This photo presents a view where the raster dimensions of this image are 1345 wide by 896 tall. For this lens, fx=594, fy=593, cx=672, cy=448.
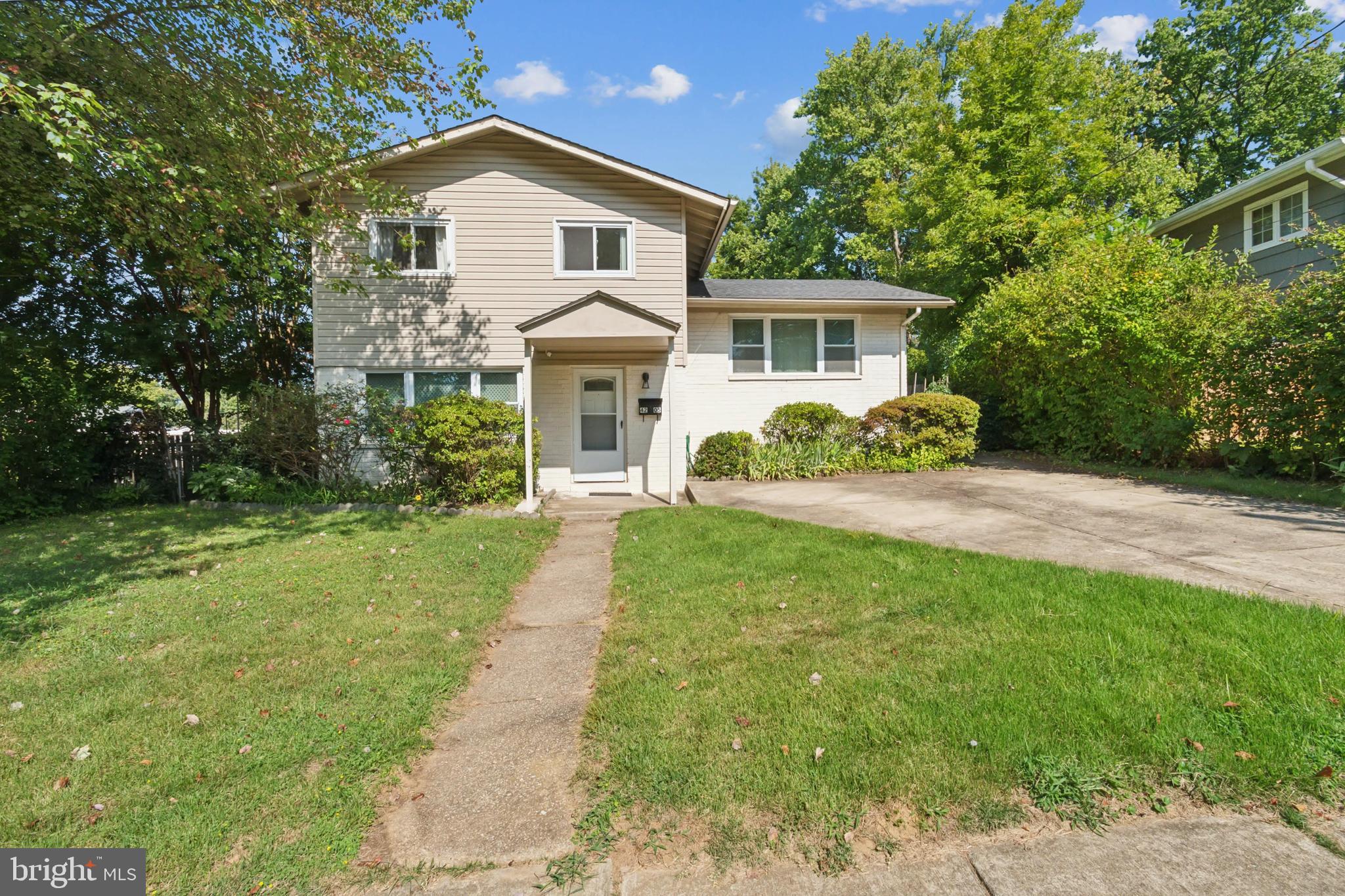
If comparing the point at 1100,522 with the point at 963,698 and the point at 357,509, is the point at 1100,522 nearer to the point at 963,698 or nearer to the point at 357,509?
the point at 963,698

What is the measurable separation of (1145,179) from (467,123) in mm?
20352

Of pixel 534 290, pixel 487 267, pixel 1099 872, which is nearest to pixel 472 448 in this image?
pixel 534 290

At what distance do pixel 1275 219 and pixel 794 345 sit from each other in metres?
11.6

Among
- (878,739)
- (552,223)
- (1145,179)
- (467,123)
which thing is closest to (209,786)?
(878,739)

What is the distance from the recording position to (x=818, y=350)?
13.0 metres

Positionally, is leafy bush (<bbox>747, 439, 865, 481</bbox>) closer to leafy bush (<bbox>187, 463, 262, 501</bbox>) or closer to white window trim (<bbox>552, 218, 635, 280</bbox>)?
white window trim (<bbox>552, 218, 635, 280</bbox>)

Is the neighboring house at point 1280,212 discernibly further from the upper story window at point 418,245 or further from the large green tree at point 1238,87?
the upper story window at point 418,245

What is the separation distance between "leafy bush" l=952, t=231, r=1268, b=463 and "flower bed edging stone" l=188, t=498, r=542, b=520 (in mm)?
10561

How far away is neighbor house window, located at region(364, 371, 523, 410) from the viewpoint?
10.7 metres

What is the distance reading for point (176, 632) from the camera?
4.32 metres

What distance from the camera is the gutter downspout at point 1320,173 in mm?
10877

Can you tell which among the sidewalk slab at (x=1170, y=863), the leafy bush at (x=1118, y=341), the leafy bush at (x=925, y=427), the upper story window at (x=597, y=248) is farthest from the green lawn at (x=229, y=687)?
the leafy bush at (x=1118, y=341)

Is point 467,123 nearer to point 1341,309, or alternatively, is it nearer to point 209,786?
point 209,786

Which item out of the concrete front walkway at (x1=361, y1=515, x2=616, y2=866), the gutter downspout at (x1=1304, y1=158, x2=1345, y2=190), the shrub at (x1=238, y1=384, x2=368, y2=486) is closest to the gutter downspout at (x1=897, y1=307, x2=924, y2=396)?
the gutter downspout at (x1=1304, y1=158, x2=1345, y2=190)
